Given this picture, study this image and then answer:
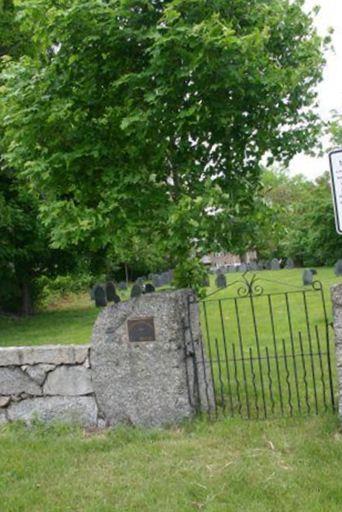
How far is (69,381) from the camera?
5465 millimetres

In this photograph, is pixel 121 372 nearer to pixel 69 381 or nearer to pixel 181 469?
pixel 69 381

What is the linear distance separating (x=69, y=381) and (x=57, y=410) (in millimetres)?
335

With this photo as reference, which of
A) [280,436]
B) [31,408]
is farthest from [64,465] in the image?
[280,436]

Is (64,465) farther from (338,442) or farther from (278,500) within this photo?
(338,442)

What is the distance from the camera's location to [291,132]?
5.29 meters

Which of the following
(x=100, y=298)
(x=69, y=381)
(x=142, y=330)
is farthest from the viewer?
(x=100, y=298)

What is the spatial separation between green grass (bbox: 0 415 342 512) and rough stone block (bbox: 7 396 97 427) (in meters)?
0.22

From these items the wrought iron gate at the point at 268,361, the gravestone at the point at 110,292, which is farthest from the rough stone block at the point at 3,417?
the gravestone at the point at 110,292

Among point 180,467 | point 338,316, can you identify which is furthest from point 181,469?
point 338,316

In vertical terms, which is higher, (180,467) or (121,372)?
(121,372)

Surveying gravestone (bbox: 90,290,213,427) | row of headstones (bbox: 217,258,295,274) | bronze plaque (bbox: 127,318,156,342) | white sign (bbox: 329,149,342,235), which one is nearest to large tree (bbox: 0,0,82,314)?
gravestone (bbox: 90,290,213,427)

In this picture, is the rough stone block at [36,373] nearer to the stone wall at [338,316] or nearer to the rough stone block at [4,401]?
the rough stone block at [4,401]

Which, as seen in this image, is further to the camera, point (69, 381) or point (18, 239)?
point (18, 239)

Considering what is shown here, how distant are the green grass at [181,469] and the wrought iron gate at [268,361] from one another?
47cm
